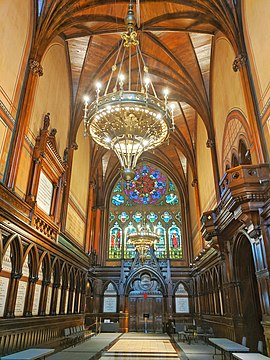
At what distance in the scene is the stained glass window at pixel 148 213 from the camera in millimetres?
23078

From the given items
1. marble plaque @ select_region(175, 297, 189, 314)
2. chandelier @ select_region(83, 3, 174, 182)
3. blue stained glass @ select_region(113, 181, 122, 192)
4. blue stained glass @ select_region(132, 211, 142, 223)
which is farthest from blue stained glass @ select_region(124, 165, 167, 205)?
chandelier @ select_region(83, 3, 174, 182)

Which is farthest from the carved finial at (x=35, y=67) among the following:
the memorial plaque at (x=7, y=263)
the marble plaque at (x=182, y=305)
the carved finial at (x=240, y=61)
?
the marble plaque at (x=182, y=305)

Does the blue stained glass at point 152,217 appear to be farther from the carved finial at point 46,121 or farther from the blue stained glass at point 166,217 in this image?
the carved finial at point 46,121

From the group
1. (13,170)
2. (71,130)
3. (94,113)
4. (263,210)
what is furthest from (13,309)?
(71,130)

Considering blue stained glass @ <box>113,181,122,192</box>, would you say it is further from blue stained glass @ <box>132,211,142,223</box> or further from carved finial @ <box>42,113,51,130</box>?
carved finial @ <box>42,113,51,130</box>

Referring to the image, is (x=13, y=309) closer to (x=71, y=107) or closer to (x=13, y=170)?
(x=13, y=170)

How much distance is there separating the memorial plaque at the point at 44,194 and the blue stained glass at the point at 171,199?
44.6 feet

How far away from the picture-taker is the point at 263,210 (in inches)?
311

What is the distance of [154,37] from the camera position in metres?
14.6

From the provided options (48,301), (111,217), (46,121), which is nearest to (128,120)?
(46,121)

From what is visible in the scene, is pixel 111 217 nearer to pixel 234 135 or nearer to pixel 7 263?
pixel 234 135

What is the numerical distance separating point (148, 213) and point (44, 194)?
1336 cm

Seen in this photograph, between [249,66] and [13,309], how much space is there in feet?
33.9

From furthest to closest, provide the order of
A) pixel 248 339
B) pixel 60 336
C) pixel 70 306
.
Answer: pixel 70 306
pixel 60 336
pixel 248 339
